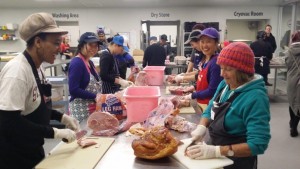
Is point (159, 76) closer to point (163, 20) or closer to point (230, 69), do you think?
point (230, 69)

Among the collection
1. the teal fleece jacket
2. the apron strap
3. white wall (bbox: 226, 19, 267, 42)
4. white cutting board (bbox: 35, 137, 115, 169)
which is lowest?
white cutting board (bbox: 35, 137, 115, 169)

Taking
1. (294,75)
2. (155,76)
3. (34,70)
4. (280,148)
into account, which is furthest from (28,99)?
(294,75)

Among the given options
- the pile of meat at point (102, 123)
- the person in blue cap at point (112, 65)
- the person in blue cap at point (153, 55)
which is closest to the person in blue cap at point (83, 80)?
the person in blue cap at point (112, 65)

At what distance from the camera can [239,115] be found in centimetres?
140

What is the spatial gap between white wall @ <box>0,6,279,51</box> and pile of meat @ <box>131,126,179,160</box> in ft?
30.6

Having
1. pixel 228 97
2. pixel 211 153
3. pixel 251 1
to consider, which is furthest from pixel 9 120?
pixel 251 1

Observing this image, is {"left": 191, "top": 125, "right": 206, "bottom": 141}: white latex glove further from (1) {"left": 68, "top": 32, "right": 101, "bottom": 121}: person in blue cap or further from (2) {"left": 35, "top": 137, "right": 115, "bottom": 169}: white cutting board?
(1) {"left": 68, "top": 32, "right": 101, "bottom": 121}: person in blue cap

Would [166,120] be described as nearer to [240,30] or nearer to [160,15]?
[160,15]

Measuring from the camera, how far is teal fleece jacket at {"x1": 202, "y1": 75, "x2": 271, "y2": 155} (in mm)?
1289

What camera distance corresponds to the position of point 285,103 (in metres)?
6.27

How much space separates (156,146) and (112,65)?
79.3 inches

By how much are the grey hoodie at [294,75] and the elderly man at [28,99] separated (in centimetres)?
336

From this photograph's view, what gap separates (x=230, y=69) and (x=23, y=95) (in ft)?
3.49

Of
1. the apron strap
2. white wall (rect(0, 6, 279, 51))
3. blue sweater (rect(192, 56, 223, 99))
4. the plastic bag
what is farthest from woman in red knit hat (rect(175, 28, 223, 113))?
white wall (rect(0, 6, 279, 51))
